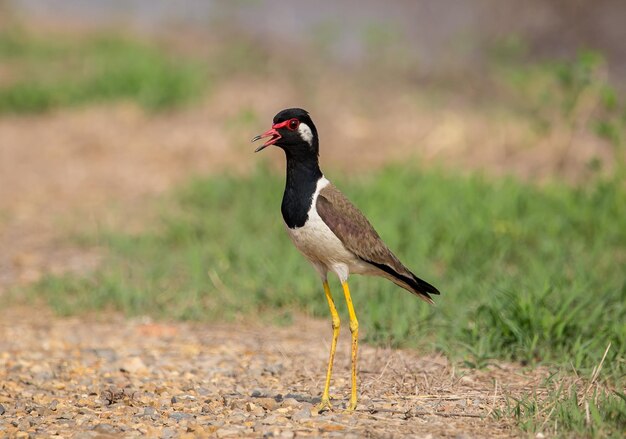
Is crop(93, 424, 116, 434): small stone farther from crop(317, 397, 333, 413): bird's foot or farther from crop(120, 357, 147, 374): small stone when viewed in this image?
crop(120, 357, 147, 374): small stone

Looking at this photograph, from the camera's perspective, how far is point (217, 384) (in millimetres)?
4855

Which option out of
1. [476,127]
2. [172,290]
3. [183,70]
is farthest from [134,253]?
[183,70]

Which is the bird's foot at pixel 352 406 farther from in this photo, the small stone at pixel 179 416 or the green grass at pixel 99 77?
the green grass at pixel 99 77

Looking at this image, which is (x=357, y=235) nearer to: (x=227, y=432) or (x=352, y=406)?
(x=352, y=406)

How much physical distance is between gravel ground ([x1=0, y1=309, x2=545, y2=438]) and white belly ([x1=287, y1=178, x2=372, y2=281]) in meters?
0.61

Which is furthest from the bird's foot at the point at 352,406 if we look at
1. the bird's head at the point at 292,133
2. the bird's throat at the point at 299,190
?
the bird's head at the point at 292,133

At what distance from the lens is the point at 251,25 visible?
1463 centimetres

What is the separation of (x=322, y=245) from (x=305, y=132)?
1.68 ft

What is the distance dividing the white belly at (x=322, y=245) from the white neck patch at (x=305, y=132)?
19 centimetres

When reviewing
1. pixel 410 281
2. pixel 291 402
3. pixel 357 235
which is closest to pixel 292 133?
pixel 357 235

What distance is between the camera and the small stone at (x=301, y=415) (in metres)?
4.10

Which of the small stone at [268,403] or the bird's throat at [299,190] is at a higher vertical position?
the bird's throat at [299,190]

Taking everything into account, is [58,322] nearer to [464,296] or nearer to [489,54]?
[464,296]

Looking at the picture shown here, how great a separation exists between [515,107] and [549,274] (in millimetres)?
5932
